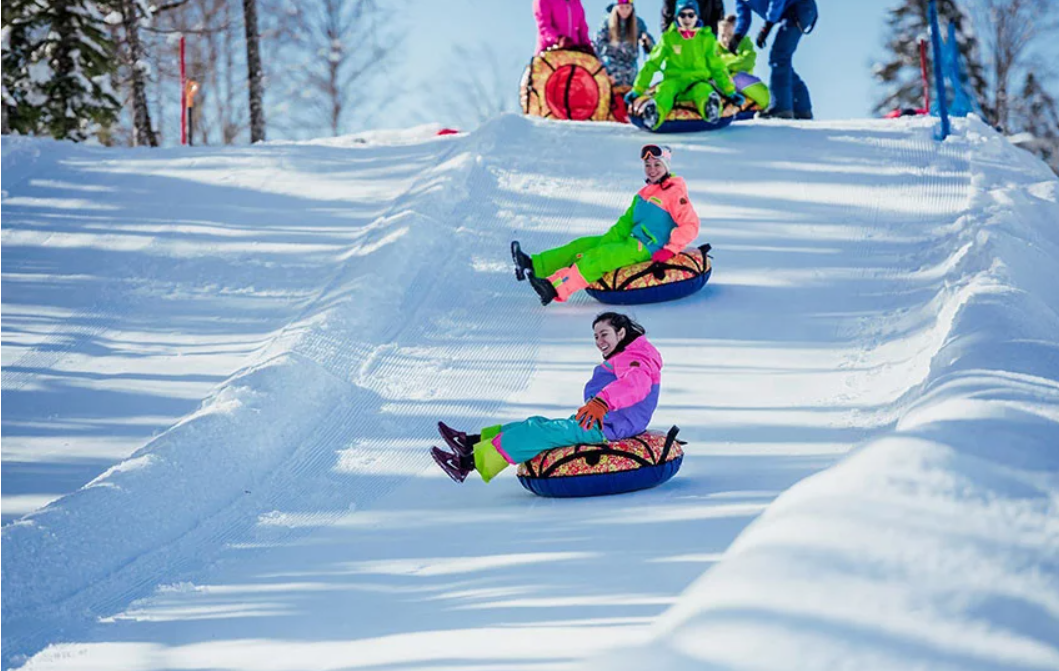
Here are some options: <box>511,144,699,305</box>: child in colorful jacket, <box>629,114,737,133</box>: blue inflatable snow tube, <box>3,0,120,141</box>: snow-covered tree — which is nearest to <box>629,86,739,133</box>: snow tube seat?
<box>629,114,737,133</box>: blue inflatable snow tube

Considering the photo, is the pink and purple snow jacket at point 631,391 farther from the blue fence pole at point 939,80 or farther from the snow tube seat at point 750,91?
the snow tube seat at point 750,91

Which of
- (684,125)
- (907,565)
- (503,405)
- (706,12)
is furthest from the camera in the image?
(706,12)

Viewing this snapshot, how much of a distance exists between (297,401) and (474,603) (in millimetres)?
2595

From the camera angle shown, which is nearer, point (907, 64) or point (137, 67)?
point (137, 67)

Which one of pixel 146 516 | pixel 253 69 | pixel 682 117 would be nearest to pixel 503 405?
pixel 146 516

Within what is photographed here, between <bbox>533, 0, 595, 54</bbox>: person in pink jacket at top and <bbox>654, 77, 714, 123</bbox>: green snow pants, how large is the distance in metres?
1.74

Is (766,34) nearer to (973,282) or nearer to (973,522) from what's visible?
(973,282)

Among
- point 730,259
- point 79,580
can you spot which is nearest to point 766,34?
point 730,259

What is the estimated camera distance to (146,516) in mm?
5113

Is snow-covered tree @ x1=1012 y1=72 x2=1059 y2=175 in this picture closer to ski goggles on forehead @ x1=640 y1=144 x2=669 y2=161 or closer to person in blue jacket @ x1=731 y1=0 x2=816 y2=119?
person in blue jacket @ x1=731 y1=0 x2=816 y2=119

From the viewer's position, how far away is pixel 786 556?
270cm

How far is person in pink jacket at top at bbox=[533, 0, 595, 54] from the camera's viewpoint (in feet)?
41.3

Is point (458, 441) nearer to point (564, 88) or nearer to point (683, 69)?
point (683, 69)

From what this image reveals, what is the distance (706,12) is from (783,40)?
5.33 feet
